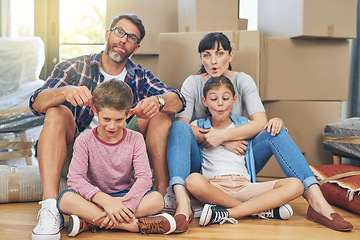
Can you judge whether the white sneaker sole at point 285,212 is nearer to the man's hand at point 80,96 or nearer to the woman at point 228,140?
the woman at point 228,140

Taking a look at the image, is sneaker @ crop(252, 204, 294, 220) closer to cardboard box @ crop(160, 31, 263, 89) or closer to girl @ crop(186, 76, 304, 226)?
girl @ crop(186, 76, 304, 226)

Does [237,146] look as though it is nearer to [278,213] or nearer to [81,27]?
[278,213]

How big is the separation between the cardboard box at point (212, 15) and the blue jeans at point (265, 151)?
2.27 feet

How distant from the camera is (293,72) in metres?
2.04

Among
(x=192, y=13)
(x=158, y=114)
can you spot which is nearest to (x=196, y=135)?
(x=158, y=114)

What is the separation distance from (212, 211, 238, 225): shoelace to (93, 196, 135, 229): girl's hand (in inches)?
11.0

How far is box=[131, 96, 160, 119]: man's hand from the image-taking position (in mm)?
1316

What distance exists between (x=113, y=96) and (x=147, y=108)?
0.17m

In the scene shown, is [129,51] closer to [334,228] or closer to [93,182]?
[93,182]

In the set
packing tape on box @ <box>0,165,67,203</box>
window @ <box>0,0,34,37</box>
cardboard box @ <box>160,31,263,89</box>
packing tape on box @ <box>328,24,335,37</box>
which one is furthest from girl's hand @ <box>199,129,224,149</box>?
window @ <box>0,0,34,37</box>

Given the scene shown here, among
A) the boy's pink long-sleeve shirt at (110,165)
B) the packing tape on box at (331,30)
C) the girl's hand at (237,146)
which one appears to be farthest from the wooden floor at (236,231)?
the packing tape on box at (331,30)

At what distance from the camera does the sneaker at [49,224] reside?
3.55 ft

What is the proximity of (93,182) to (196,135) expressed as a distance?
440 millimetres

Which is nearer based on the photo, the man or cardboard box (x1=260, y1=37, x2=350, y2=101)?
the man
